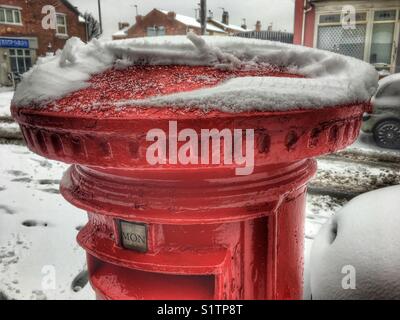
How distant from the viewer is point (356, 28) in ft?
48.4

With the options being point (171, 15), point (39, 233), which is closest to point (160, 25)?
point (171, 15)

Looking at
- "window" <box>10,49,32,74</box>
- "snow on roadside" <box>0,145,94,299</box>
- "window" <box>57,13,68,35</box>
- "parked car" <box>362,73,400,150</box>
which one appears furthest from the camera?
"window" <box>57,13,68,35</box>

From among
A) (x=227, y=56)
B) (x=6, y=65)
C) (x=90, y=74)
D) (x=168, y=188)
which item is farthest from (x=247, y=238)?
(x=6, y=65)

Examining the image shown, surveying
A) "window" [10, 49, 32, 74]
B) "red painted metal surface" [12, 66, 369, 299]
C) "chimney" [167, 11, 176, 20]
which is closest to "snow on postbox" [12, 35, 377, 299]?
"red painted metal surface" [12, 66, 369, 299]

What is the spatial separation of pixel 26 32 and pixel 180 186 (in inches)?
1009

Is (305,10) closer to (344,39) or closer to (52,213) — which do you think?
(344,39)

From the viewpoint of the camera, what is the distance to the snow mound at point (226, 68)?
835 mm

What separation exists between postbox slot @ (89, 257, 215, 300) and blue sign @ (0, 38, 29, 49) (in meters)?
24.8

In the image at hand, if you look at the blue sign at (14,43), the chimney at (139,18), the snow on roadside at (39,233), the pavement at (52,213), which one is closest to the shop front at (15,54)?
the blue sign at (14,43)

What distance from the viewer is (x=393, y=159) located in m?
5.48

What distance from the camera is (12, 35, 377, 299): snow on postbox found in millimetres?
813

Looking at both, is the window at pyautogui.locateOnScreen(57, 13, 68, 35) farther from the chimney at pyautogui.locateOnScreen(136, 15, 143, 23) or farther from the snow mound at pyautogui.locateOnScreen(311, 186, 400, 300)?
the snow mound at pyautogui.locateOnScreen(311, 186, 400, 300)

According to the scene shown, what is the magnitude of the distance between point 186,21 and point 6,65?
47.7 ft

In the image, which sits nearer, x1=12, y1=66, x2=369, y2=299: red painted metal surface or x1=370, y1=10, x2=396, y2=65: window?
x1=12, y1=66, x2=369, y2=299: red painted metal surface
